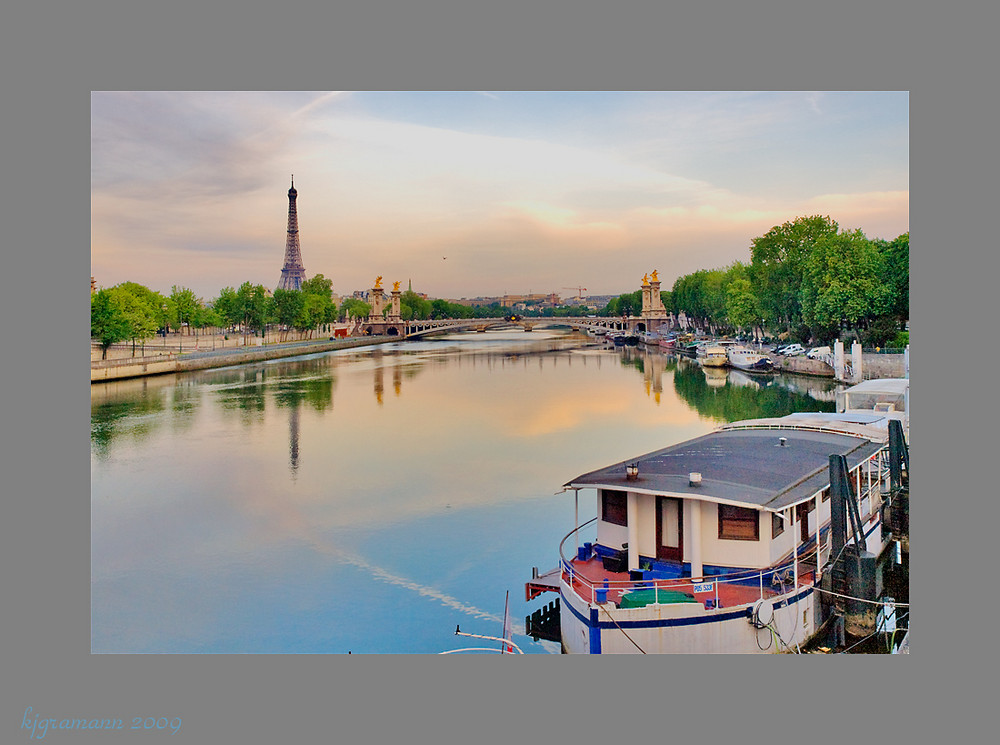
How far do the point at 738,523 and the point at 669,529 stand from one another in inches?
11.5

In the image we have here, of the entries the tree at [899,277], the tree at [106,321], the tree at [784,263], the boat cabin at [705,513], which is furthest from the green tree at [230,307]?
the boat cabin at [705,513]

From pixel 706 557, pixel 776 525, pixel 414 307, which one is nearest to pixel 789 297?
pixel 776 525

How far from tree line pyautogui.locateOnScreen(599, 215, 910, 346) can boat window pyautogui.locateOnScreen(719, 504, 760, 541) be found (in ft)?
8.31

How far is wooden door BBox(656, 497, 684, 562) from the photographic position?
12.0 feet

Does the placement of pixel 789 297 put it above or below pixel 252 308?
below

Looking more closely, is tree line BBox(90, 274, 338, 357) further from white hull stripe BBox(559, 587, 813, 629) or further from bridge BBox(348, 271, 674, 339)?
white hull stripe BBox(559, 587, 813, 629)

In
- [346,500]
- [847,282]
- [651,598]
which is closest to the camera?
[651,598]

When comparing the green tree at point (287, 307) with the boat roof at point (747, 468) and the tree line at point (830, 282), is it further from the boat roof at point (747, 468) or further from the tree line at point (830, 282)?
the boat roof at point (747, 468)

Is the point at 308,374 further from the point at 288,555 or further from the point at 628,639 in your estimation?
the point at 628,639

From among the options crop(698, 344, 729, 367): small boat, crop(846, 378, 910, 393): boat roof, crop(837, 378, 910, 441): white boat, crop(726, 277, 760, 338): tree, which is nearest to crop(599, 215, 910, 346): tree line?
crop(846, 378, 910, 393): boat roof

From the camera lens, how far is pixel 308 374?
16594 millimetres

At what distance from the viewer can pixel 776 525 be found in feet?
12.2

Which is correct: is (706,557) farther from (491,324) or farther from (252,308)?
(491,324)

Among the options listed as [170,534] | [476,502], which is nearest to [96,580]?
[170,534]
